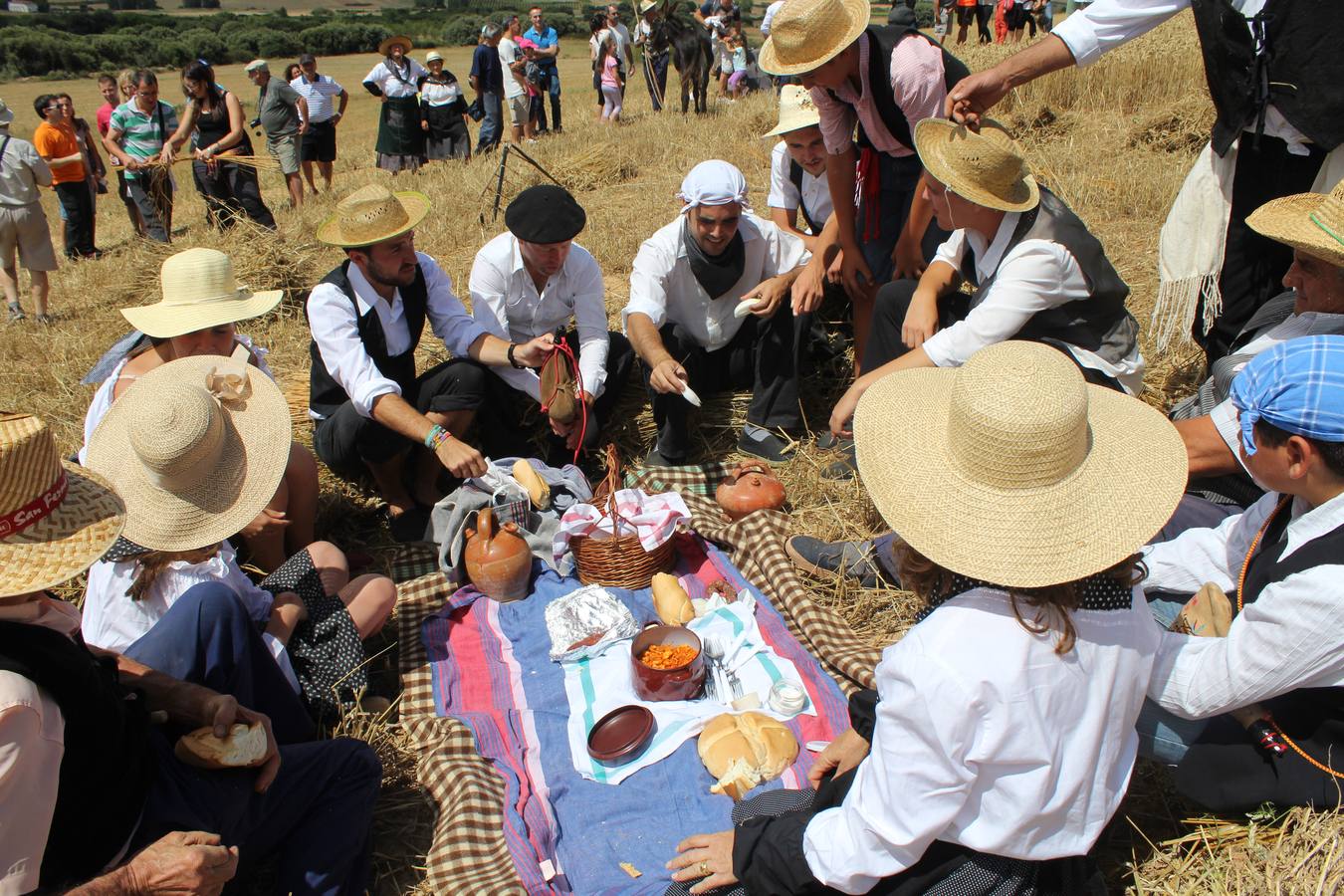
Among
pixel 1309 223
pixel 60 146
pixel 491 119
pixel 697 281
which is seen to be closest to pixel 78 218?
pixel 60 146

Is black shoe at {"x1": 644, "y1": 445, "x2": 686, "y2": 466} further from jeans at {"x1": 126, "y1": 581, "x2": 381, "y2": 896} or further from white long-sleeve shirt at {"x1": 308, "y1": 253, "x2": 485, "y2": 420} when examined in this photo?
jeans at {"x1": 126, "y1": 581, "x2": 381, "y2": 896}

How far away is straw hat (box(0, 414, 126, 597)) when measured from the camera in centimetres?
189

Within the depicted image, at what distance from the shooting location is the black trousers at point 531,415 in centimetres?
495

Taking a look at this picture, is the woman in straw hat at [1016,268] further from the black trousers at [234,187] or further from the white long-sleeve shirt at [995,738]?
the black trousers at [234,187]

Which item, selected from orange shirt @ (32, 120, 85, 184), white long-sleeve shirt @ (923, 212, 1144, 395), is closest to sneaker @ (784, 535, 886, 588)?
white long-sleeve shirt @ (923, 212, 1144, 395)

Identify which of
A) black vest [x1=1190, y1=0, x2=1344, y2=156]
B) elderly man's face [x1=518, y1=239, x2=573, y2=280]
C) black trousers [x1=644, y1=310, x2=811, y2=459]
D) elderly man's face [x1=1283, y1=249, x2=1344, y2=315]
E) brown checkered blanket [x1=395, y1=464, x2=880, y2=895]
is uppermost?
black vest [x1=1190, y1=0, x2=1344, y2=156]

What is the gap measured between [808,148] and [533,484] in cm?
244

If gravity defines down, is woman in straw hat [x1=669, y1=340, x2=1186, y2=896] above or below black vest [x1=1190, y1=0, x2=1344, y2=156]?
below

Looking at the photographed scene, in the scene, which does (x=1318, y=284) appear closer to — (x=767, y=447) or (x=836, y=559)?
(x=836, y=559)

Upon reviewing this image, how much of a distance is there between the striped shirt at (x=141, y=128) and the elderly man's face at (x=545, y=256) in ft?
24.3

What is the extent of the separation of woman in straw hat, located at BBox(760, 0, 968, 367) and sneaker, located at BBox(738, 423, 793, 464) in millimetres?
734

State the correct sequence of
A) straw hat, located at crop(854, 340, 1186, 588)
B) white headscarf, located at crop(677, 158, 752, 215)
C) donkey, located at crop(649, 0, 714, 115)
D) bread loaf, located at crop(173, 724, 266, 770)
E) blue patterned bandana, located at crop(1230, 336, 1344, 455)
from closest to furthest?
straw hat, located at crop(854, 340, 1186, 588) < blue patterned bandana, located at crop(1230, 336, 1344, 455) < bread loaf, located at crop(173, 724, 266, 770) < white headscarf, located at crop(677, 158, 752, 215) < donkey, located at crop(649, 0, 714, 115)

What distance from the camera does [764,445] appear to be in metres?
4.94

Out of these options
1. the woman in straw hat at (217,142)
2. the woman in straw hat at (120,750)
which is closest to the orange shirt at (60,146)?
the woman in straw hat at (217,142)
